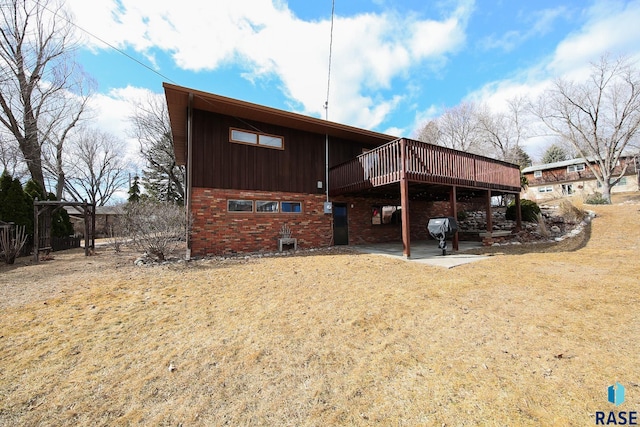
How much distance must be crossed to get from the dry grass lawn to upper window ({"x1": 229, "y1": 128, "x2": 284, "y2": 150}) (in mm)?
5875

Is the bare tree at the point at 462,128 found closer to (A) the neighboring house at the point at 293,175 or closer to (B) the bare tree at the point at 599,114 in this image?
(B) the bare tree at the point at 599,114

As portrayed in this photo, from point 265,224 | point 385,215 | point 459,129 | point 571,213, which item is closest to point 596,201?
point 571,213

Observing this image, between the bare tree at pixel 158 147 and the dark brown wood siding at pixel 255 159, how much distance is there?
13.9m

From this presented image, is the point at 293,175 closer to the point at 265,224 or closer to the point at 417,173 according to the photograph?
the point at 265,224

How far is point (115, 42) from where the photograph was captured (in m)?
6.90

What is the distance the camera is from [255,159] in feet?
31.2

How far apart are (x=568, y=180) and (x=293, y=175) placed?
3611 centimetres

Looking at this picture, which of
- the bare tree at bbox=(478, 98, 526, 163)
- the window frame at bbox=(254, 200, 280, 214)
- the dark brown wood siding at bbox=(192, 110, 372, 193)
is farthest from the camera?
the bare tree at bbox=(478, 98, 526, 163)

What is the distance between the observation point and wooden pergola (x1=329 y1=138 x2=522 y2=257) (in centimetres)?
785

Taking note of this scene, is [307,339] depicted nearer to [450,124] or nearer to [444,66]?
[444,66]

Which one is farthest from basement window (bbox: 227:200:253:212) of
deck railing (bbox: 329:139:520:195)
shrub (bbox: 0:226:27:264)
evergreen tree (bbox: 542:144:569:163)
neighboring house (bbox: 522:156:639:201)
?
evergreen tree (bbox: 542:144:569:163)

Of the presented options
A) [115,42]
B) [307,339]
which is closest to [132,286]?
[307,339]

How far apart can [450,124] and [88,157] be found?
132ft

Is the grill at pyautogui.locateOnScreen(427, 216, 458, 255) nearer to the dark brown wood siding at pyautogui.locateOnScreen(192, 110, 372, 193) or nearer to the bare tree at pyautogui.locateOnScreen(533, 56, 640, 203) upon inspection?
the dark brown wood siding at pyautogui.locateOnScreen(192, 110, 372, 193)
